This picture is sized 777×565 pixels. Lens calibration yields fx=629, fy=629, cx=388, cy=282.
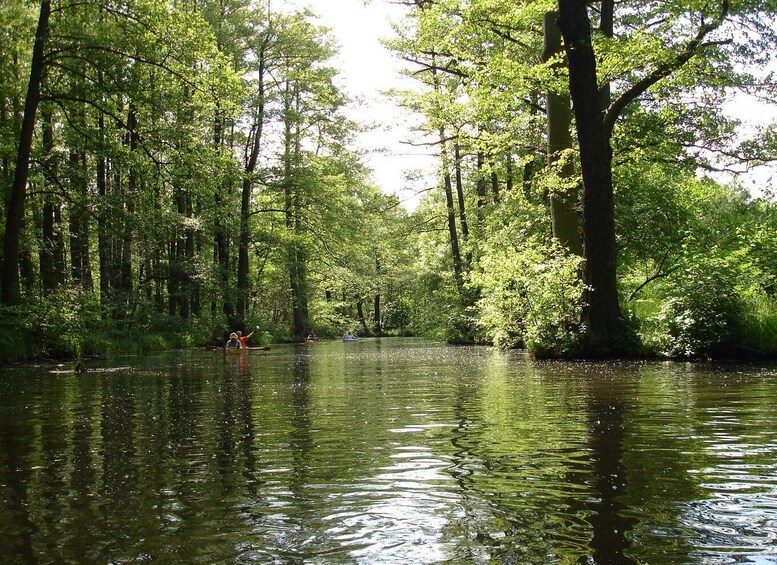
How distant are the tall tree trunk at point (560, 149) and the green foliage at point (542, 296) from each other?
558 mm

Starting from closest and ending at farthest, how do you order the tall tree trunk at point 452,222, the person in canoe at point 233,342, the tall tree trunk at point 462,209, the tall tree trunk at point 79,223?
the tall tree trunk at point 79,223 < the person in canoe at point 233,342 < the tall tree trunk at point 452,222 < the tall tree trunk at point 462,209

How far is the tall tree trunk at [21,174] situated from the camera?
17.4 m

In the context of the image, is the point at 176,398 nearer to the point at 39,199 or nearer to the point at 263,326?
the point at 39,199

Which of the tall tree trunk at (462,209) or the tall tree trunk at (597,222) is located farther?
the tall tree trunk at (462,209)

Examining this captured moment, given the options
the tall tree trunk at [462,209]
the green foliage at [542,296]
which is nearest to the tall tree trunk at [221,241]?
the tall tree trunk at [462,209]

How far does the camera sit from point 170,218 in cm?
2370

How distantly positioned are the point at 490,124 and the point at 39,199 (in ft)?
54.7

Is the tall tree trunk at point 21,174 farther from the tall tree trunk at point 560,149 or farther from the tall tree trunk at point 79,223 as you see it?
the tall tree trunk at point 560,149

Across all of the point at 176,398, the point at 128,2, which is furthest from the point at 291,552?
the point at 128,2

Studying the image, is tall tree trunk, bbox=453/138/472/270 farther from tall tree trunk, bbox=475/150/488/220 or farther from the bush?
the bush

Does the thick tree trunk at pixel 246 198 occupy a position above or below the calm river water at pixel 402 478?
above

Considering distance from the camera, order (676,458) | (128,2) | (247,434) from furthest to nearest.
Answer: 1. (128,2)
2. (247,434)
3. (676,458)

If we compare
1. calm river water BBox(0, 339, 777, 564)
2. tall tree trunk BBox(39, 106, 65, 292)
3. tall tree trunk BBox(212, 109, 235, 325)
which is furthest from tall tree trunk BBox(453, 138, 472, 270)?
calm river water BBox(0, 339, 777, 564)

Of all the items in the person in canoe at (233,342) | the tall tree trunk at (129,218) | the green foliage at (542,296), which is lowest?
the person in canoe at (233,342)
